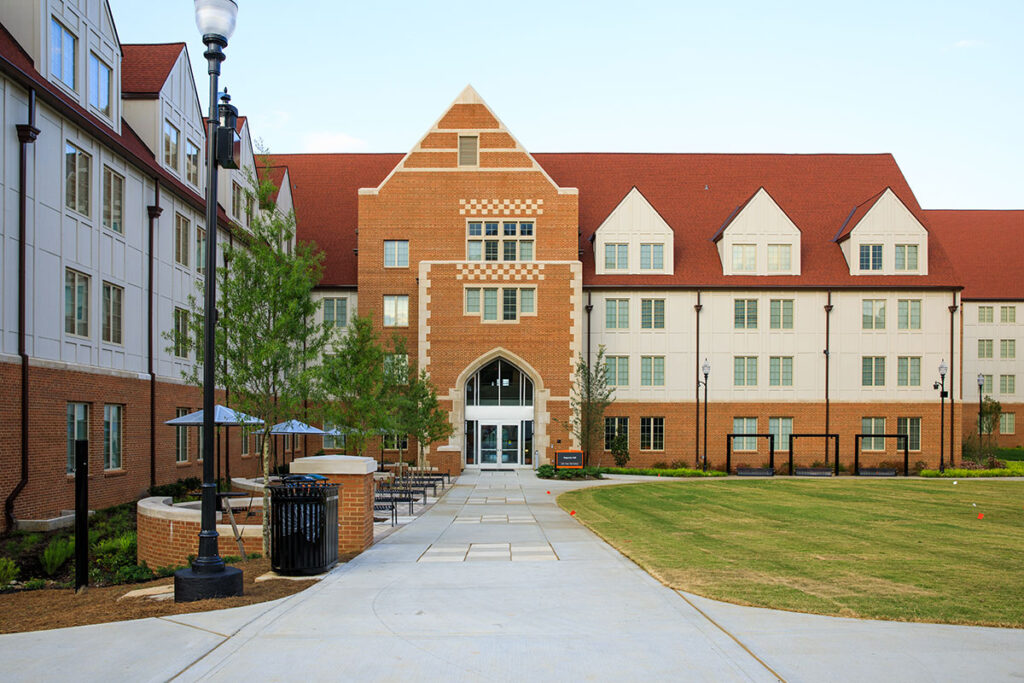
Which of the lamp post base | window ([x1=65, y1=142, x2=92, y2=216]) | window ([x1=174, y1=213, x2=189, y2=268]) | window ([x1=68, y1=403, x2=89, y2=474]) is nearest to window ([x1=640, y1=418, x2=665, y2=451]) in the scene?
window ([x1=174, y1=213, x2=189, y2=268])

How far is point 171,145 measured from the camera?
28.1m

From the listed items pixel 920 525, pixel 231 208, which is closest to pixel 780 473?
pixel 920 525

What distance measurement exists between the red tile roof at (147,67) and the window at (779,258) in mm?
28834

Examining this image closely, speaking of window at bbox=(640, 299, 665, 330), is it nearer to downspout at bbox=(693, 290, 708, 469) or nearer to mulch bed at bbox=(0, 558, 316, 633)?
downspout at bbox=(693, 290, 708, 469)

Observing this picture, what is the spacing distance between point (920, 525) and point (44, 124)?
846 inches

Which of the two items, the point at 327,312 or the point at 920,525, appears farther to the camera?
the point at 327,312

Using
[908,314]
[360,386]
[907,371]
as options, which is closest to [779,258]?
[908,314]

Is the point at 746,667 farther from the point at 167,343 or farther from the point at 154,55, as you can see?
the point at 154,55

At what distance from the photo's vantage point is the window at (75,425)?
20266mm

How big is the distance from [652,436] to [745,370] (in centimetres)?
578

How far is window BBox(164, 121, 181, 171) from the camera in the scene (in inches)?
1086

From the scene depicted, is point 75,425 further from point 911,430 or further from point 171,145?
point 911,430

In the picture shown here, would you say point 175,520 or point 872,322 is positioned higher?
point 872,322

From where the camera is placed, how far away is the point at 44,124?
19.3 m
